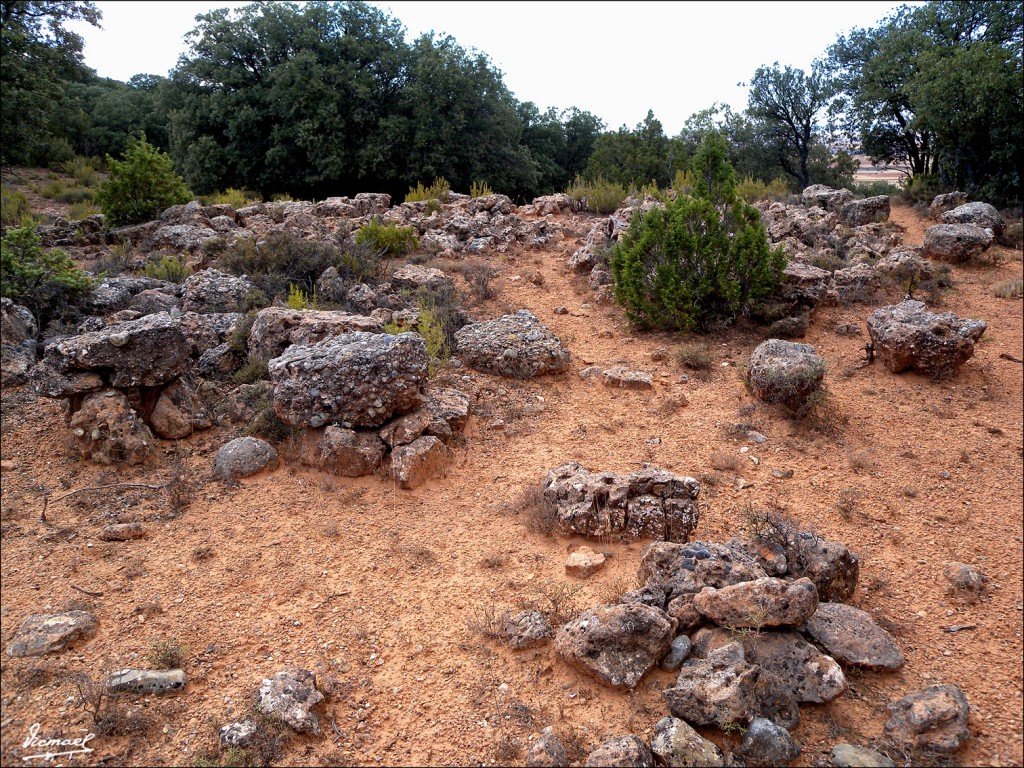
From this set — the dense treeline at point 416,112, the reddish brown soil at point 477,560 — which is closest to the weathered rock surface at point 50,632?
the reddish brown soil at point 477,560

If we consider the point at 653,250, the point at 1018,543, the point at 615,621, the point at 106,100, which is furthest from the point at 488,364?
the point at 106,100

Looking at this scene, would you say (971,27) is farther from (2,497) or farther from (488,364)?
(2,497)

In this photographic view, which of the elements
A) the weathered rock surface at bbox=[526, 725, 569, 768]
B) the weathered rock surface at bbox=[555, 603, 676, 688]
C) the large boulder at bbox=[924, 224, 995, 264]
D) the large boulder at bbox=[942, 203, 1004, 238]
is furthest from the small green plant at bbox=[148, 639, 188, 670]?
the large boulder at bbox=[942, 203, 1004, 238]

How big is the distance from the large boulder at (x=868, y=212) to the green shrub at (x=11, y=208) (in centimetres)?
1326

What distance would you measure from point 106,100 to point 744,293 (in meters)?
22.7

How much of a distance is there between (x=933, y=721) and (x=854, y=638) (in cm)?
50

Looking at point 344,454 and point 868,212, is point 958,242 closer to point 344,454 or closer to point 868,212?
point 868,212

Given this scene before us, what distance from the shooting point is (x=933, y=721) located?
2492mm

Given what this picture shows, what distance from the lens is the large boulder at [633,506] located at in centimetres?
386

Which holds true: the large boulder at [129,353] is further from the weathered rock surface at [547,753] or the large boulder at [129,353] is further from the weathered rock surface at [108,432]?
the weathered rock surface at [547,753]

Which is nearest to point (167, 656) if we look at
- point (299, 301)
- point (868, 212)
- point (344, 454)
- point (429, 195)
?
point (344, 454)

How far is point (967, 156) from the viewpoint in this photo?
497 inches

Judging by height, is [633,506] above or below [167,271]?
below

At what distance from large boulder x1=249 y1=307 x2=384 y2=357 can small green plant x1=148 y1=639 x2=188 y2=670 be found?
3.00 m
